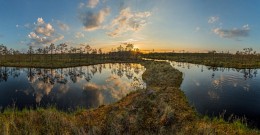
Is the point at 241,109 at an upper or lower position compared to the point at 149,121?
lower

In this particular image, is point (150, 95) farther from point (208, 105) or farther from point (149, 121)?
point (208, 105)

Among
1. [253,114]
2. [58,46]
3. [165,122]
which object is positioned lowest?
[253,114]

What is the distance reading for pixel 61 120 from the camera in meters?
9.28

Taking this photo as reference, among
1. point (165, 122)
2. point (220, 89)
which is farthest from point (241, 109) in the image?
point (165, 122)

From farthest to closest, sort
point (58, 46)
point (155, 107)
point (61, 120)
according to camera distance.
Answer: point (58, 46) → point (155, 107) → point (61, 120)

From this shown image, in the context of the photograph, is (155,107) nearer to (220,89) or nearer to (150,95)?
(150,95)

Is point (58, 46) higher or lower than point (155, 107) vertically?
higher

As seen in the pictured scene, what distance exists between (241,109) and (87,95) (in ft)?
59.4

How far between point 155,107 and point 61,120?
19.0 ft

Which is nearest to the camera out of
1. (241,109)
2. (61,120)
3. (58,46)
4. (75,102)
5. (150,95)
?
(61,120)

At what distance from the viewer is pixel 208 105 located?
23125 mm

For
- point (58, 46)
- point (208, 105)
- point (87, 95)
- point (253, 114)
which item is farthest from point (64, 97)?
point (58, 46)

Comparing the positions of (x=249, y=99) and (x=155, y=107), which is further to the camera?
(x=249, y=99)

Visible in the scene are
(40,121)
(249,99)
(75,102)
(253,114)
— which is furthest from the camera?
(249,99)
